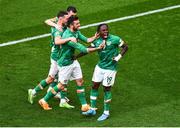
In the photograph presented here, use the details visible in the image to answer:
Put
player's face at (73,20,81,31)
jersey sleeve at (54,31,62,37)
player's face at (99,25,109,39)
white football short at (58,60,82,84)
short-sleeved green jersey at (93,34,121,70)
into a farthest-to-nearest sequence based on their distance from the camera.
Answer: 1. white football short at (58,60,82,84)
2. jersey sleeve at (54,31,62,37)
3. player's face at (73,20,81,31)
4. short-sleeved green jersey at (93,34,121,70)
5. player's face at (99,25,109,39)

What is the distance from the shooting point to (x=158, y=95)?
16.0 metres

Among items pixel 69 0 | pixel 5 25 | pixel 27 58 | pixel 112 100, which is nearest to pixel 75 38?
pixel 112 100

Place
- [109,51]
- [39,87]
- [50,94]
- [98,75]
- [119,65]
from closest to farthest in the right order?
[109,51] → [98,75] → [50,94] → [39,87] → [119,65]

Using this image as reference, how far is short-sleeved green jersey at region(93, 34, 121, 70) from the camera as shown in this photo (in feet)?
47.6

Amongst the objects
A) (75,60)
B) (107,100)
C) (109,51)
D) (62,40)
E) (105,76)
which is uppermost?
(62,40)

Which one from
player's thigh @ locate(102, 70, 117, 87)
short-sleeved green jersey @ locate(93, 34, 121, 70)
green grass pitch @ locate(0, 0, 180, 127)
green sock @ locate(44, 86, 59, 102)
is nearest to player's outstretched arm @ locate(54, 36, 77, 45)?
short-sleeved green jersey @ locate(93, 34, 121, 70)

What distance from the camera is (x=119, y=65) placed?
18031 millimetres

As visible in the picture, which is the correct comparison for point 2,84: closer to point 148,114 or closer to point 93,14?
point 148,114

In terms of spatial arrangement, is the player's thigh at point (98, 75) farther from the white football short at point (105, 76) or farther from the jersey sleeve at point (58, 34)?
the jersey sleeve at point (58, 34)

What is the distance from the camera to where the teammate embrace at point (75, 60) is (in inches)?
572

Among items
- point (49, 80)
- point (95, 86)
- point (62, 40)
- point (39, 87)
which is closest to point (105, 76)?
point (95, 86)

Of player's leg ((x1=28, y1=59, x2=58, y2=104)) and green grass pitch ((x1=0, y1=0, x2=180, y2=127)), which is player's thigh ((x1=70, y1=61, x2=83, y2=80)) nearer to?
player's leg ((x1=28, y1=59, x2=58, y2=104))

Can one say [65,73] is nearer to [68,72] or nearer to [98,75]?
[68,72]

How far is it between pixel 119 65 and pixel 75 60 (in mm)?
3097
